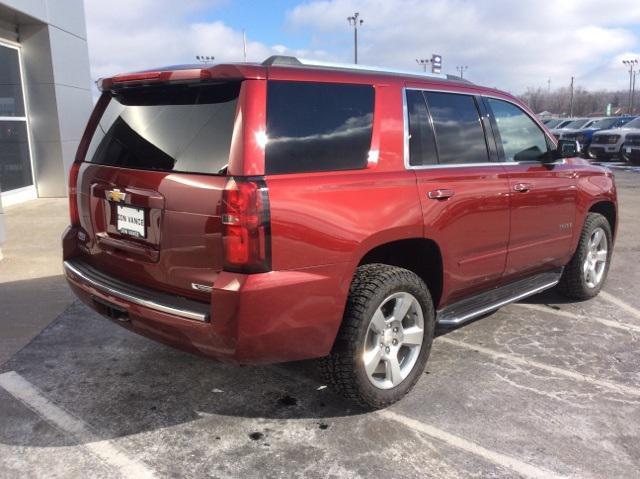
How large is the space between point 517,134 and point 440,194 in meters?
1.35

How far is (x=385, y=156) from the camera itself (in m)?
3.21

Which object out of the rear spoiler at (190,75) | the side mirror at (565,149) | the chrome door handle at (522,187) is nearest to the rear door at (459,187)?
the chrome door handle at (522,187)

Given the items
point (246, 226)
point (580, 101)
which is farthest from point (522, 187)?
point (580, 101)

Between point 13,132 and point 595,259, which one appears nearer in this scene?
point 595,259

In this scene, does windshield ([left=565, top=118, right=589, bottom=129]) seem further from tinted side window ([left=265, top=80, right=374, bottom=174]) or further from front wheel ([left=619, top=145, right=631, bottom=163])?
tinted side window ([left=265, top=80, right=374, bottom=174])

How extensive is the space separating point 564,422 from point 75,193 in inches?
125

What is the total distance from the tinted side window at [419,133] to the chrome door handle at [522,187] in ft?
2.76

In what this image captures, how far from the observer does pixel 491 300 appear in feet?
13.3

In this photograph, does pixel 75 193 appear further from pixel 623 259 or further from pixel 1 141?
pixel 1 141

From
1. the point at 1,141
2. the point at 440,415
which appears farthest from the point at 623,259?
the point at 1,141

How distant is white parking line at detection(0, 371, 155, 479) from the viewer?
2.76 metres

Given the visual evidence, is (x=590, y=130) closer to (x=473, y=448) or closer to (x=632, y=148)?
(x=632, y=148)

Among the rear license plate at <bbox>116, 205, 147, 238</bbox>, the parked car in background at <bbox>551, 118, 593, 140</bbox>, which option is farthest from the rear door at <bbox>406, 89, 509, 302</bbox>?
the parked car in background at <bbox>551, 118, 593, 140</bbox>

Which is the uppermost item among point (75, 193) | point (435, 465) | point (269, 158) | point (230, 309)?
point (269, 158)
